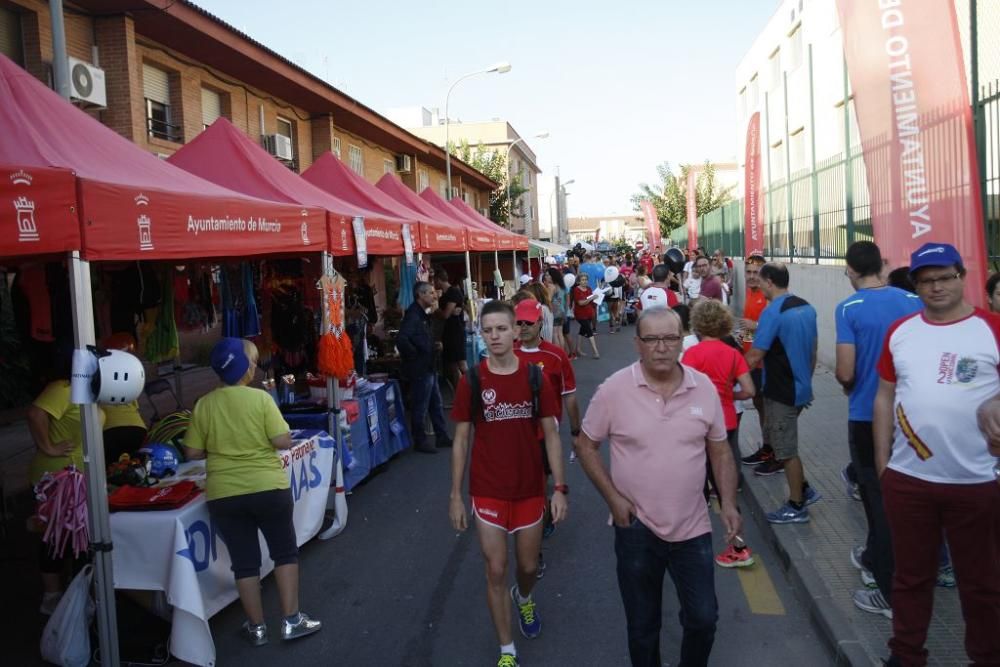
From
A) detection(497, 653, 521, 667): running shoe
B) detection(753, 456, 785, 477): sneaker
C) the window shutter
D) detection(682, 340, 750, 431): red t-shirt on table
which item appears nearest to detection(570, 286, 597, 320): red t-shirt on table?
the window shutter

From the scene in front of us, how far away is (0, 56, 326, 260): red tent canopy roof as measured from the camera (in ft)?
13.4

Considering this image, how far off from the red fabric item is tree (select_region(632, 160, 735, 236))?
44.0 m

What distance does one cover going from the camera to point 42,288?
6301mm

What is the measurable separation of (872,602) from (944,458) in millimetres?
1447

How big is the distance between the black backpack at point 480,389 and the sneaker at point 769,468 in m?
3.72

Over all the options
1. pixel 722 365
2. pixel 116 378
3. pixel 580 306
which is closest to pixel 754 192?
pixel 580 306

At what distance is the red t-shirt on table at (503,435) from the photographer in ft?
13.1

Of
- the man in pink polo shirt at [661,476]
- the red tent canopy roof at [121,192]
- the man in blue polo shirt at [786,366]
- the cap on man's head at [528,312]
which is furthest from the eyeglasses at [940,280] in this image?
the red tent canopy roof at [121,192]

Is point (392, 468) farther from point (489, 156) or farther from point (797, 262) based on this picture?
point (489, 156)

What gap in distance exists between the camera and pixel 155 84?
45.9 feet

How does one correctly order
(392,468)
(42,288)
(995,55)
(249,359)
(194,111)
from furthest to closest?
(194,111)
(995,55)
(392,468)
(42,288)
(249,359)

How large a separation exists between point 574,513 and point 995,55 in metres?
8.39

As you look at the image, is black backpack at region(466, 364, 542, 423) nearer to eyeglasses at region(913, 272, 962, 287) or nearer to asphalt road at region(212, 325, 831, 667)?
asphalt road at region(212, 325, 831, 667)

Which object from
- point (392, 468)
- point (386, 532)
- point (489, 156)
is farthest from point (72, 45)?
point (489, 156)
